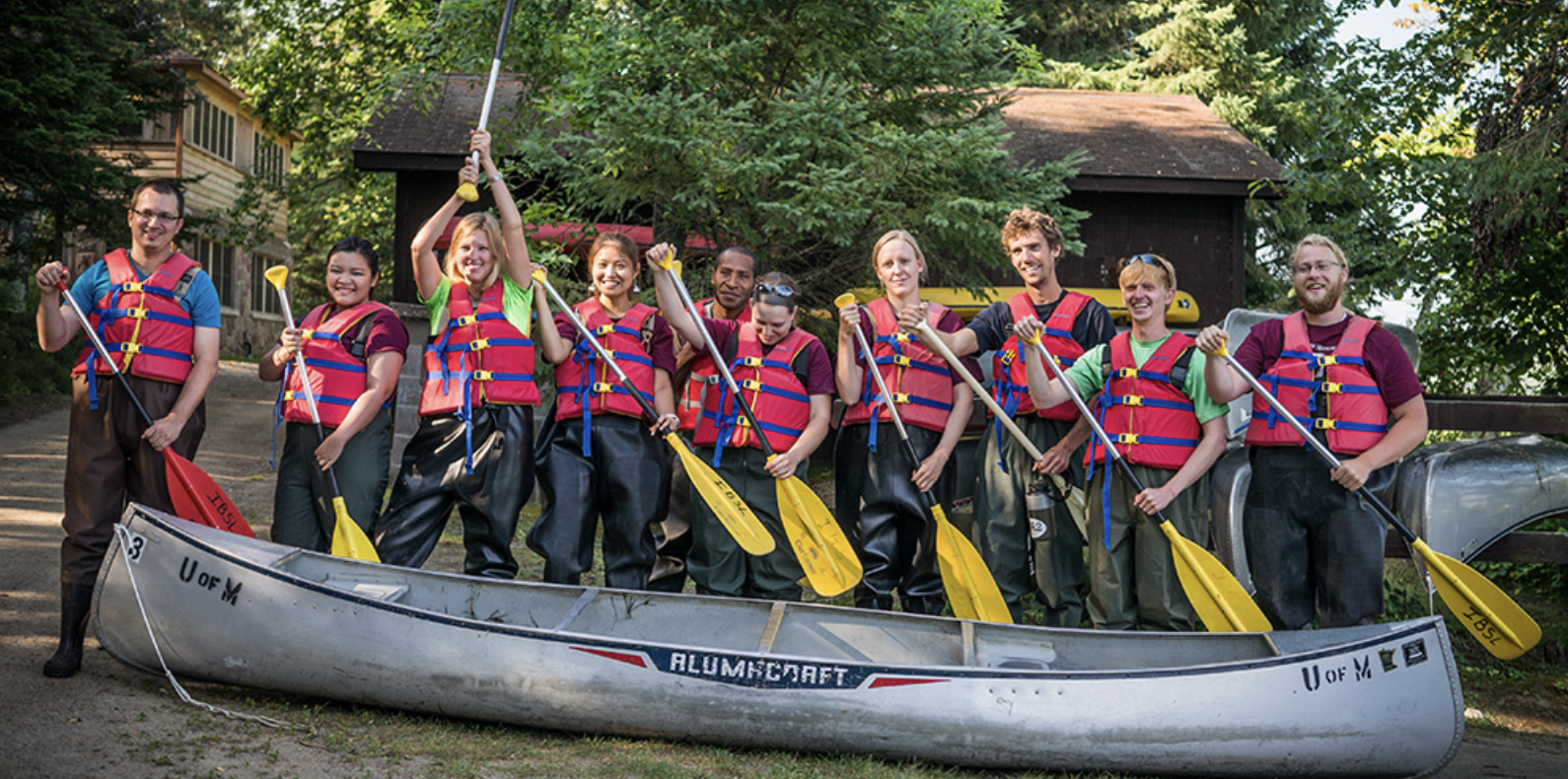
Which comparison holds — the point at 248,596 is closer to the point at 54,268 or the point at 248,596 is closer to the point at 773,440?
the point at 54,268

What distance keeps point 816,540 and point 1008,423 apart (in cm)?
93

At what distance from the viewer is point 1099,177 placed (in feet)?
39.4

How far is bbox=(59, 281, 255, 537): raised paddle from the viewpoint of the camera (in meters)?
4.44

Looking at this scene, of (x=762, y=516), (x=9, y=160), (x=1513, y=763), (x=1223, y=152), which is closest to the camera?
(x=1513, y=763)

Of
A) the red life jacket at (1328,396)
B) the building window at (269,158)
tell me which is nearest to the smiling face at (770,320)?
the red life jacket at (1328,396)

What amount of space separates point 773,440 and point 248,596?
2100mm

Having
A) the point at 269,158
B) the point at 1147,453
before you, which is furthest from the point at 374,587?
the point at 269,158

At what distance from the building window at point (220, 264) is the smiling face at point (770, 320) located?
72.8 ft

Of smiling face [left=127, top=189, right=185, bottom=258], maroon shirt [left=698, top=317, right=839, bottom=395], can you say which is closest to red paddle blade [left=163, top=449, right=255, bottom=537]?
smiling face [left=127, top=189, right=185, bottom=258]

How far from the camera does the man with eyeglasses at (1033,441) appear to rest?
4902 millimetres

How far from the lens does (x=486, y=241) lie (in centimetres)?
483

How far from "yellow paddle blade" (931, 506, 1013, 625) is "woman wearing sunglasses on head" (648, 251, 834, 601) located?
26.5 inches

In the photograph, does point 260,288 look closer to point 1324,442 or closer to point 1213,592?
point 1213,592

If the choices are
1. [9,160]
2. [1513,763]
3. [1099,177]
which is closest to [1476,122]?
[1099,177]
